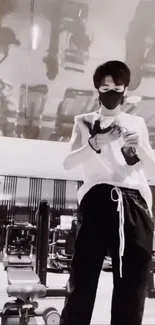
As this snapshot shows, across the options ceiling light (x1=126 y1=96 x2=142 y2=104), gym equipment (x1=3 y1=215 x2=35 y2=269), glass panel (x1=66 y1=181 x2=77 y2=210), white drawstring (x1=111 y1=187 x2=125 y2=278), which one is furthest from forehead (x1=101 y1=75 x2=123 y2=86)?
glass panel (x1=66 y1=181 x2=77 y2=210)

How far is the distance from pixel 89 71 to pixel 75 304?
10.9 feet

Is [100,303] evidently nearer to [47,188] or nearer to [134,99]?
[134,99]

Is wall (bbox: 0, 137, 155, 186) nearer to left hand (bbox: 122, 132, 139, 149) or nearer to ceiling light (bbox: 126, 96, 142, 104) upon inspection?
ceiling light (bbox: 126, 96, 142, 104)

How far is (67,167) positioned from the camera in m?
1.52

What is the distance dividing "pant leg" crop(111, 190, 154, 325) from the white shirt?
156mm

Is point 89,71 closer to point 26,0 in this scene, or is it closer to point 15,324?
point 26,0

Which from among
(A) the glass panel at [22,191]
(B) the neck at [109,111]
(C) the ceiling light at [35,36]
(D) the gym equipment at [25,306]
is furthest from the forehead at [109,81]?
(A) the glass panel at [22,191]

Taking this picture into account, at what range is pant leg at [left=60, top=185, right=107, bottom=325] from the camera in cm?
130

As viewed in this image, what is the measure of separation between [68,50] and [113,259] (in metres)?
2.91

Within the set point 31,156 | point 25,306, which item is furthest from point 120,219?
point 31,156

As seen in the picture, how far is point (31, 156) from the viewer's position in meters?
8.44

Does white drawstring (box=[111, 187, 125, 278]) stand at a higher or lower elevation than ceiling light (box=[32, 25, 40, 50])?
lower

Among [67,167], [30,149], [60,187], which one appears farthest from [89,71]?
[60,187]

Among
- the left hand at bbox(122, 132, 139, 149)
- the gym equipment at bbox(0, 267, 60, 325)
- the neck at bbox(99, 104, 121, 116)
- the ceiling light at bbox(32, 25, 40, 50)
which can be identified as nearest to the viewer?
the left hand at bbox(122, 132, 139, 149)
